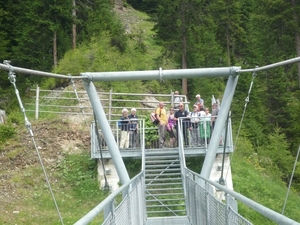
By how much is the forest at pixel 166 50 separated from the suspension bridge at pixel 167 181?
867cm

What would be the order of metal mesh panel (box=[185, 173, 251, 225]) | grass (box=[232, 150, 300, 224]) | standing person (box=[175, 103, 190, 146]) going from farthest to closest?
standing person (box=[175, 103, 190, 146]) < grass (box=[232, 150, 300, 224]) < metal mesh panel (box=[185, 173, 251, 225])

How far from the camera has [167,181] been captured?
1316 cm

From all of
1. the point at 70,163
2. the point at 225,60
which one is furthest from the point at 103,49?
the point at 70,163

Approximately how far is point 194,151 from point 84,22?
1749 centimetres

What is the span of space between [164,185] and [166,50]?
576 inches

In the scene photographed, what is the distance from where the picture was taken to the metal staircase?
37.7 feet

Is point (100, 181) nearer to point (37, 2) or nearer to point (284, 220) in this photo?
point (284, 220)

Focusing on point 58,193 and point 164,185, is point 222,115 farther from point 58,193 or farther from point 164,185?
point 58,193

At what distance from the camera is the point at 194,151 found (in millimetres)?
13180

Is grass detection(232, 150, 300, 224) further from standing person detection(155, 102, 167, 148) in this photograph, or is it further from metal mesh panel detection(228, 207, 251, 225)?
metal mesh panel detection(228, 207, 251, 225)

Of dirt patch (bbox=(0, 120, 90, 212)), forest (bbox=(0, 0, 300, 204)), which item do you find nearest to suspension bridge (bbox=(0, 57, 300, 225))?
dirt patch (bbox=(0, 120, 90, 212))

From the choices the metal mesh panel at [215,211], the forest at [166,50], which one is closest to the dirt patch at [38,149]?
the forest at [166,50]

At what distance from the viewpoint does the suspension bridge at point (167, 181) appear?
3812 millimetres

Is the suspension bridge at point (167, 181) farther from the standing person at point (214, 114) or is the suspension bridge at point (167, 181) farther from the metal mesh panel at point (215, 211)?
the standing person at point (214, 114)
